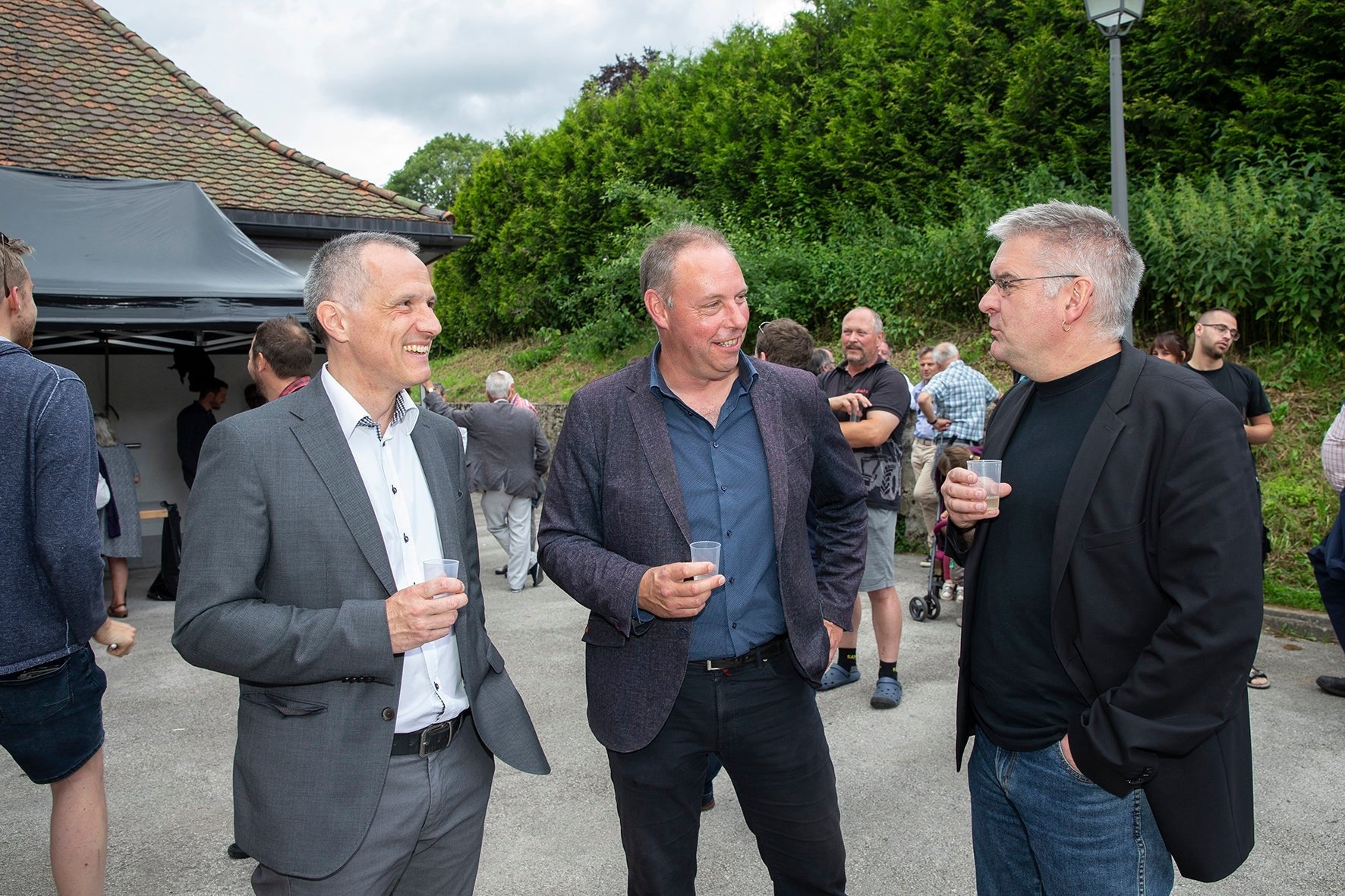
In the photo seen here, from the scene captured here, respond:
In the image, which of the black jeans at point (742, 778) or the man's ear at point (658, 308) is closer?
the black jeans at point (742, 778)

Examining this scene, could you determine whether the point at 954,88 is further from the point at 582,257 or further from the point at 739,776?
the point at 739,776

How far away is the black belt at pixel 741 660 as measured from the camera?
95.1 inches

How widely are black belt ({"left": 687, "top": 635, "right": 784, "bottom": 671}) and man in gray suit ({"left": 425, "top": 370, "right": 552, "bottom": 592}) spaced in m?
6.35

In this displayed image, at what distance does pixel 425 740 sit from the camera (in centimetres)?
202

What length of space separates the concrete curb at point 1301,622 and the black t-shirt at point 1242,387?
151 cm

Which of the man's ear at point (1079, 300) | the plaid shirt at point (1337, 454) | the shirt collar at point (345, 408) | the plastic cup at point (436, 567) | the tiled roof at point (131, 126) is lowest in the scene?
the plaid shirt at point (1337, 454)

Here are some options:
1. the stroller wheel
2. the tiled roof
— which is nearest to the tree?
the tiled roof

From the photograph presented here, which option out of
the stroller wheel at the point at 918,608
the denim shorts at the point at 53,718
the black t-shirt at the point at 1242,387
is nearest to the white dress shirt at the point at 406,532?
the denim shorts at the point at 53,718

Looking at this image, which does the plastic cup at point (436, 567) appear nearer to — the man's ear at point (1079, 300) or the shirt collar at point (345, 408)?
the shirt collar at point (345, 408)

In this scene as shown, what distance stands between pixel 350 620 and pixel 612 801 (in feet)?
8.48

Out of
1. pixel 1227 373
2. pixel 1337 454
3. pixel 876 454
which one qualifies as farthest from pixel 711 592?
pixel 1227 373

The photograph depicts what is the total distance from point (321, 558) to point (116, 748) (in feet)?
12.9

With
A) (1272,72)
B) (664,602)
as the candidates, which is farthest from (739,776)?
(1272,72)

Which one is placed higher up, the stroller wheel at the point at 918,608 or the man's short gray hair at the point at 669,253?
the man's short gray hair at the point at 669,253
